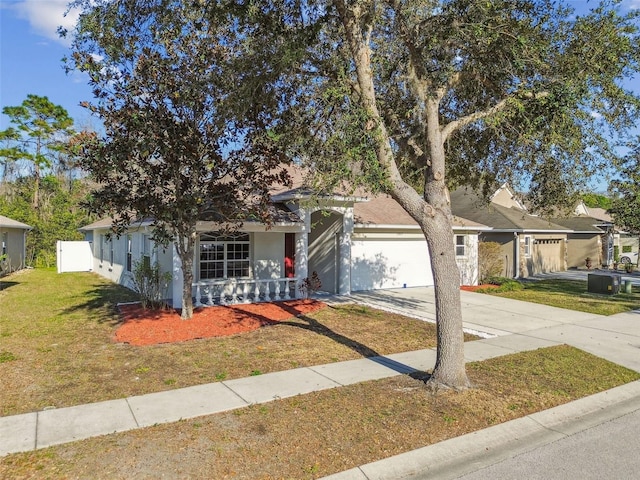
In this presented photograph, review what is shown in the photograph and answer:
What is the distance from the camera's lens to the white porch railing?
14.4m

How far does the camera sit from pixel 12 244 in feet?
86.9

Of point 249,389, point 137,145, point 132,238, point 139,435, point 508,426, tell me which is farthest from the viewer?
point 132,238

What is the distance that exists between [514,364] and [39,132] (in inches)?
1705

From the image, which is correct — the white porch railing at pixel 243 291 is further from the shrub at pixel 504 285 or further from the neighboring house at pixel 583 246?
the neighboring house at pixel 583 246

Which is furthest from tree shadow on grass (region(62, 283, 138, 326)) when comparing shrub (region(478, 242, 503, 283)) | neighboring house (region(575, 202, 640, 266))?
neighboring house (region(575, 202, 640, 266))

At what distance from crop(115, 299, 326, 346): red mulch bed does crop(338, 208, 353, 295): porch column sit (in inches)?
101

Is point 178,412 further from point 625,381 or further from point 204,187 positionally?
point 625,381

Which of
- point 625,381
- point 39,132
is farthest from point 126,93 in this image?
point 39,132

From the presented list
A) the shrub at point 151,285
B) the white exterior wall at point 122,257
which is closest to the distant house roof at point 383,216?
the white exterior wall at point 122,257

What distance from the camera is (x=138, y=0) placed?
25.8ft

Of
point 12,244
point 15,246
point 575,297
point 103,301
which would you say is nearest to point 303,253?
point 103,301

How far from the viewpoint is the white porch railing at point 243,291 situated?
14.4m

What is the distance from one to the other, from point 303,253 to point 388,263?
5009 millimetres

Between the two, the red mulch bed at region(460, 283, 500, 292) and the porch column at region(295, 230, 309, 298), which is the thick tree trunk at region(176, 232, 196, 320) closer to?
the porch column at region(295, 230, 309, 298)
